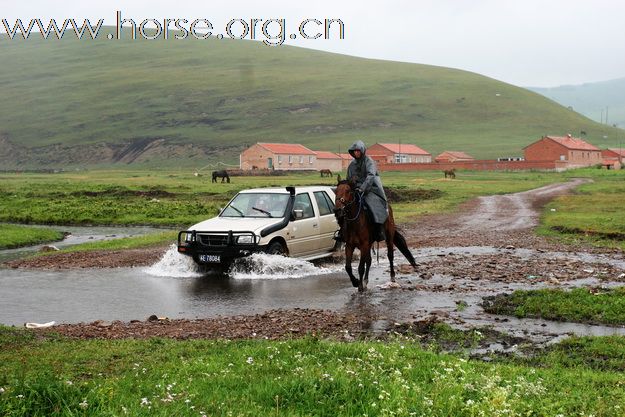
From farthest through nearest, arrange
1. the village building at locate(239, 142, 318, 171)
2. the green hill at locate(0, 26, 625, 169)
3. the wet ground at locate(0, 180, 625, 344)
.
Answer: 1. the green hill at locate(0, 26, 625, 169)
2. the village building at locate(239, 142, 318, 171)
3. the wet ground at locate(0, 180, 625, 344)

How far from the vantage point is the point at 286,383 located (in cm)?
619

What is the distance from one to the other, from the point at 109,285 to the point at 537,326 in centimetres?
942

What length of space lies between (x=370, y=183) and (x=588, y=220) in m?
17.7

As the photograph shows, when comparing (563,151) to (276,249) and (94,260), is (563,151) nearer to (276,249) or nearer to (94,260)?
(94,260)

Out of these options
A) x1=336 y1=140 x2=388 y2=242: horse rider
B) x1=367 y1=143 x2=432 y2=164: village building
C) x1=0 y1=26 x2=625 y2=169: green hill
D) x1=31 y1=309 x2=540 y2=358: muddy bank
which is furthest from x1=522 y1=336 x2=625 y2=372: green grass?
x1=0 y1=26 x2=625 y2=169: green hill

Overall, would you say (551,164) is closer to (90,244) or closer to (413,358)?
(90,244)

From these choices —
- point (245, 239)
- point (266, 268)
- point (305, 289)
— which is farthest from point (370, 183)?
point (266, 268)

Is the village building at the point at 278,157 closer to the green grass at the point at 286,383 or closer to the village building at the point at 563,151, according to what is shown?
the village building at the point at 563,151

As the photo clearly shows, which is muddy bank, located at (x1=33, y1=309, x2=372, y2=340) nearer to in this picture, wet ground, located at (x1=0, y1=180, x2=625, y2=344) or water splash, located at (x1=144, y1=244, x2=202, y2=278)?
wet ground, located at (x1=0, y1=180, x2=625, y2=344)

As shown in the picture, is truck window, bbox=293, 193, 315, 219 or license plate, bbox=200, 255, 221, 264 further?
truck window, bbox=293, 193, 315, 219

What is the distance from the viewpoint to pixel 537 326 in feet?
34.8

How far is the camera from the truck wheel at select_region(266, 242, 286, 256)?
1636 cm

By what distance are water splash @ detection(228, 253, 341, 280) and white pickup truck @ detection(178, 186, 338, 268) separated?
212mm

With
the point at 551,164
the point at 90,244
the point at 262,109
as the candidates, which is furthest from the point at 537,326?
the point at 262,109
